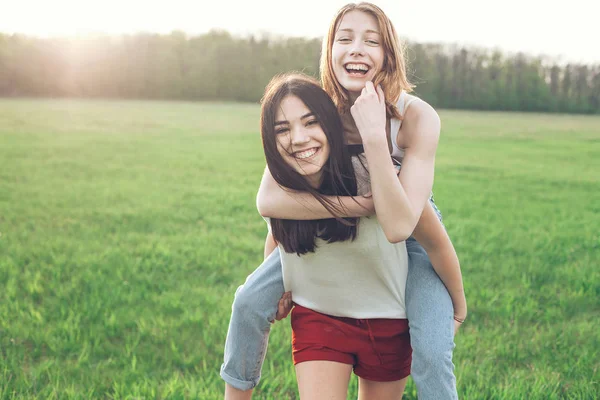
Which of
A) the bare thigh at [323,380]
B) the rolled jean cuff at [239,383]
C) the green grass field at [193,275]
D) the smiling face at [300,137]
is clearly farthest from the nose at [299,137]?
the green grass field at [193,275]

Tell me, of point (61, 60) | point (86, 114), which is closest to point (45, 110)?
point (86, 114)

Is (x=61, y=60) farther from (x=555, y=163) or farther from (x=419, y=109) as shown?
(x=419, y=109)

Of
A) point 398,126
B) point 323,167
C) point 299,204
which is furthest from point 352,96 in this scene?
point 299,204

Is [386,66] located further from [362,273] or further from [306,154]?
[362,273]

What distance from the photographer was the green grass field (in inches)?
142

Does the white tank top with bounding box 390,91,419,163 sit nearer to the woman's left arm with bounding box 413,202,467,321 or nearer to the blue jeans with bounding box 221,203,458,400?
the woman's left arm with bounding box 413,202,467,321

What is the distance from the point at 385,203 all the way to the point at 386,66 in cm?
65

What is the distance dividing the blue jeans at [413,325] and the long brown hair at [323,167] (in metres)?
0.28

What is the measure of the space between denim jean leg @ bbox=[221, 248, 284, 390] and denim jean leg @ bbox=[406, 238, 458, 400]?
0.53 metres

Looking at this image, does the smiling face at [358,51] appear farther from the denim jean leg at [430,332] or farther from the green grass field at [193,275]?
the green grass field at [193,275]

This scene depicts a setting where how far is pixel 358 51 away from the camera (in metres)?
2.37

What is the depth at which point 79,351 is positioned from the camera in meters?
3.93

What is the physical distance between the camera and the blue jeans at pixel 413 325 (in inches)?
87.5

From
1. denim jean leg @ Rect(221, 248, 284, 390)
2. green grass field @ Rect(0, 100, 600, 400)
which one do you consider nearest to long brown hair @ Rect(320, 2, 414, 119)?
denim jean leg @ Rect(221, 248, 284, 390)
